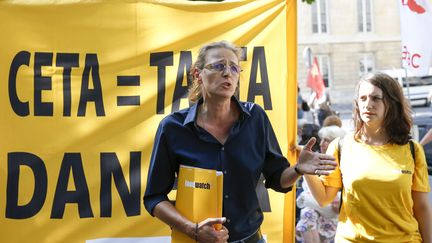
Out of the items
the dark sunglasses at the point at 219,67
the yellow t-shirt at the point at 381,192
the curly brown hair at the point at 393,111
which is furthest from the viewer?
the curly brown hair at the point at 393,111

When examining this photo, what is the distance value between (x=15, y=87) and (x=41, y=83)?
145 mm

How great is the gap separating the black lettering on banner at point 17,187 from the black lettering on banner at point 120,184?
332 mm

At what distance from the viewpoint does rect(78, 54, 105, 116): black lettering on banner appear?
12.9ft

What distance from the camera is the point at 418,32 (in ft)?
19.5

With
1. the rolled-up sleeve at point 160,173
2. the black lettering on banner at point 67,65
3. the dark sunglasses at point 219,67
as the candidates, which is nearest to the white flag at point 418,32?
the black lettering on banner at point 67,65

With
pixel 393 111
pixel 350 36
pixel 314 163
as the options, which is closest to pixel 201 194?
pixel 314 163

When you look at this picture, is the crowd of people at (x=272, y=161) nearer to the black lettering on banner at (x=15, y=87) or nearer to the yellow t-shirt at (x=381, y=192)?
the yellow t-shirt at (x=381, y=192)

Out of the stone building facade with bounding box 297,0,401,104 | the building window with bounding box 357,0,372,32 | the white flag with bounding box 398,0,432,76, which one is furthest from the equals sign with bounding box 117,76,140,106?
the building window with bounding box 357,0,372,32

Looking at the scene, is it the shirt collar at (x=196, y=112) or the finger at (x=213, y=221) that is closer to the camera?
the finger at (x=213, y=221)

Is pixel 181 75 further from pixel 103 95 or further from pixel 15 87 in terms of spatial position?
pixel 15 87

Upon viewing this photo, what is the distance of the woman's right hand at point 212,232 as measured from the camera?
2664 millimetres

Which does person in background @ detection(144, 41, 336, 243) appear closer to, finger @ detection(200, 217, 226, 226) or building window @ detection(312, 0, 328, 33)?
finger @ detection(200, 217, 226, 226)

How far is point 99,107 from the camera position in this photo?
393cm

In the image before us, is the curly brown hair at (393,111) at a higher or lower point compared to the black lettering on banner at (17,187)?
higher
